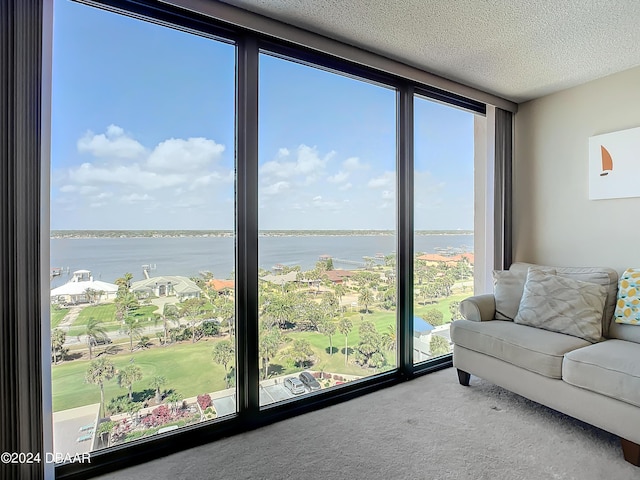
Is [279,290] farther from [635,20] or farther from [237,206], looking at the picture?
[635,20]

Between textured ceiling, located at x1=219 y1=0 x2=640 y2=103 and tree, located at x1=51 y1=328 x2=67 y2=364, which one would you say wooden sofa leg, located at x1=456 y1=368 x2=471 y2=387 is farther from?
tree, located at x1=51 y1=328 x2=67 y2=364

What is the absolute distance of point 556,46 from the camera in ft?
7.75

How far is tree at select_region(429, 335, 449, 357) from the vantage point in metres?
3.12

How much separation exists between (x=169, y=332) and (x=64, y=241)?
72 cm

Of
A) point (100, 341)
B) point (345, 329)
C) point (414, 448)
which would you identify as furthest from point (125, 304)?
point (414, 448)

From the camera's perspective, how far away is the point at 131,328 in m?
1.91

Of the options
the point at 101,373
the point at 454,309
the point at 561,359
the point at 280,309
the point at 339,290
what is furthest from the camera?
the point at 454,309

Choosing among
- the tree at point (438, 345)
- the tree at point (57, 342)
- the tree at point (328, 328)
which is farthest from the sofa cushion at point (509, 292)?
the tree at point (57, 342)

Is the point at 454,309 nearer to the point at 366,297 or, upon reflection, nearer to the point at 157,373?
the point at 366,297

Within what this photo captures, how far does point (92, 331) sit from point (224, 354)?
72 centimetres

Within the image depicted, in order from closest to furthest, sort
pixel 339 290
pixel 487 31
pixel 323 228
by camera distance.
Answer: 1. pixel 487 31
2. pixel 323 228
3. pixel 339 290

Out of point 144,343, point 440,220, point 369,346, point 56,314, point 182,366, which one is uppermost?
point 440,220

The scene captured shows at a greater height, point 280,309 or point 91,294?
point 91,294

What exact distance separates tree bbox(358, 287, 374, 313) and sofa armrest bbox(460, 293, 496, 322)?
2.54ft
